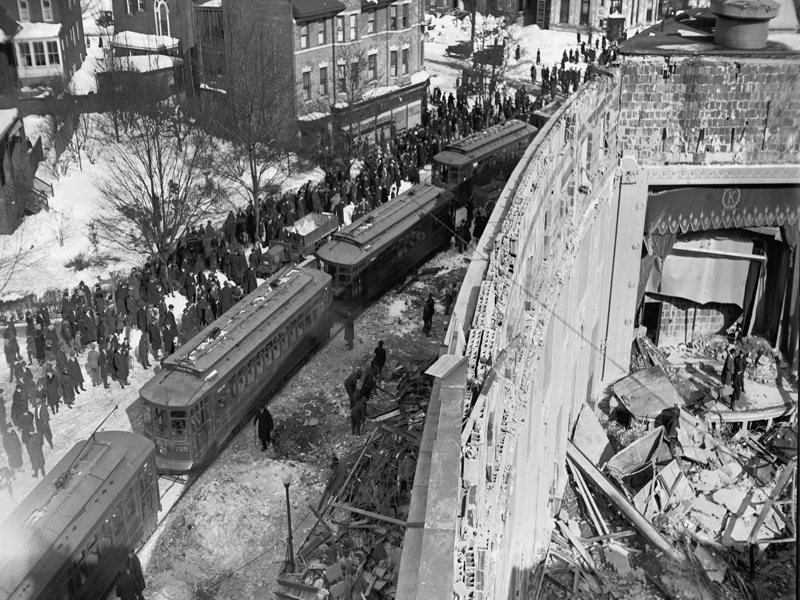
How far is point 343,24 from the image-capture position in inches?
1663

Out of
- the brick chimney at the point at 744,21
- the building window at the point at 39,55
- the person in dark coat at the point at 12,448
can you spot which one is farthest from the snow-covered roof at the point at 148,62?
the brick chimney at the point at 744,21

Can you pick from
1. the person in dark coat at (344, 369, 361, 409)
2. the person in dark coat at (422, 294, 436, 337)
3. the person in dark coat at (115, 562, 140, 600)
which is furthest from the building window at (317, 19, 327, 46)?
the person in dark coat at (115, 562, 140, 600)

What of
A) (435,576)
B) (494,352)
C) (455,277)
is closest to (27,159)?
(455,277)

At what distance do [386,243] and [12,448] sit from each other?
12.1 metres

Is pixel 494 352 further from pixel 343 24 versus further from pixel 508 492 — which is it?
pixel 343 24

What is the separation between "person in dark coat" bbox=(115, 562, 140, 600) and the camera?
15.7 metres

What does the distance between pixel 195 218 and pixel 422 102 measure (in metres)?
20.7

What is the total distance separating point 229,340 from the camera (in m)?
20.5

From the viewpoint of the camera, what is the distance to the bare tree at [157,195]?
2842 cm

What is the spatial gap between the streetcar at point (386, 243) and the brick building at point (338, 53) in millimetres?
9933

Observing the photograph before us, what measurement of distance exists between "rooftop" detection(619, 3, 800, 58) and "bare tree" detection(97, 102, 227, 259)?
47.0ft

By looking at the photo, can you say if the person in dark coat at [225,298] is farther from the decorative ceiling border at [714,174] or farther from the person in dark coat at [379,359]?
the decorative ceiling border at [714,174]

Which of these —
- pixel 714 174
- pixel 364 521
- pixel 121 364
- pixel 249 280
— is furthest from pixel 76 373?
pixel 714 174

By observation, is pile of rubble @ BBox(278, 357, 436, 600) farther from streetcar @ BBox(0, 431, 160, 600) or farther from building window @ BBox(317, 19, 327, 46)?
building window @ BBox(317, 19, 327, 46)
